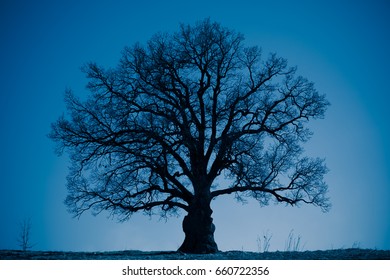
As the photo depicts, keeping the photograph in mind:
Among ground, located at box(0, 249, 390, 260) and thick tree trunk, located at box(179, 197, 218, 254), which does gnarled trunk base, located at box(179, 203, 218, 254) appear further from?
ground, located at box(0, 249, 390, 260)

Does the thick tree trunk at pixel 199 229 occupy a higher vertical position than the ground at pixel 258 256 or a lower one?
higher

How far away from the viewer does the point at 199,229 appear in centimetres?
1462

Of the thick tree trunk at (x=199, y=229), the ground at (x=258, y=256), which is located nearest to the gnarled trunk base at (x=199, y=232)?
the thick tree trunk at (x=199, y=229)

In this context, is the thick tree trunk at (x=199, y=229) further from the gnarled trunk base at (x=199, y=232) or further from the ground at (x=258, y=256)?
the ground at (x=258, y=256)

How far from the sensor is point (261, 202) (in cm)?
1580

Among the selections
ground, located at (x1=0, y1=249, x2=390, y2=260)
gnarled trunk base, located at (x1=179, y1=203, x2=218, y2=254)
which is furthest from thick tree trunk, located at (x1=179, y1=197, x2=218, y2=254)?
ground, located at (x1=0, y1=249, x2=390, y2=260)

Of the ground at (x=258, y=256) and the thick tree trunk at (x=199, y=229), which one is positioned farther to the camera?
the thick tree trunk at (x=199, y=229)

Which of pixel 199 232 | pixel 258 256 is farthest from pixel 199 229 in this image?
pixel 258 256

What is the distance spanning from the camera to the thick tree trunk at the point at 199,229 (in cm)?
1444

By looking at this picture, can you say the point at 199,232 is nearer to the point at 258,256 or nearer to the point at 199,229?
the point at 199,229

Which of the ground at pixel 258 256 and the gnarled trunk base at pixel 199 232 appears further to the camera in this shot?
the gnarled trunk base at pixel 199 232

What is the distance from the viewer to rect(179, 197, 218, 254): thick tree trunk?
14.4 m

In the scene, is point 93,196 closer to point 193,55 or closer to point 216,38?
point 193,55
